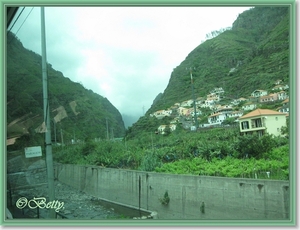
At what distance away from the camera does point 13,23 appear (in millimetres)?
4809

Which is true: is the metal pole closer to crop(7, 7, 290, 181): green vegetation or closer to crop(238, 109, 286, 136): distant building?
crop(7, 7, 290, 181): green vegetation

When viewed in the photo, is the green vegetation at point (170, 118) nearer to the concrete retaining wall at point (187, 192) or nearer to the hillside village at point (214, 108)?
the hillside village at point (214, 108)

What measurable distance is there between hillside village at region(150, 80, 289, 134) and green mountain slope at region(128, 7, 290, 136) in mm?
88

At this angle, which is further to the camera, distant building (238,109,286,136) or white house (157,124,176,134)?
white house (157,124,176,134)

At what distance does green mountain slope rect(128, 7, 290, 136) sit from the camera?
491 cm

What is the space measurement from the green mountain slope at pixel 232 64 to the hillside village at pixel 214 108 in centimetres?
9

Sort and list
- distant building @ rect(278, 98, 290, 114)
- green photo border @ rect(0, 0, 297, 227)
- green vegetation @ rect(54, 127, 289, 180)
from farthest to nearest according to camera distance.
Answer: green vegetation @ rect(54, 127, 289, 180), distant building @ rect(278, 98, 290, 114), green photo border @ rect(0, 0, 297, 227)

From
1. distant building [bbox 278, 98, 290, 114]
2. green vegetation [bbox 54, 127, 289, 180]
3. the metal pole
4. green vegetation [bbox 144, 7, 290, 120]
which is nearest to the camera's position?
distant building [bbox 278, 98, 290, 114]

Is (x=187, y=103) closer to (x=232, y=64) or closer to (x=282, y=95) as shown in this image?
(x=232, y=64)

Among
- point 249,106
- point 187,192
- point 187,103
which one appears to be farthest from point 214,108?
point 187,192

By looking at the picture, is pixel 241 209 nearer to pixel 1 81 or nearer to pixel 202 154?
pixel 202 154

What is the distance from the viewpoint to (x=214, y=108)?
5344mm

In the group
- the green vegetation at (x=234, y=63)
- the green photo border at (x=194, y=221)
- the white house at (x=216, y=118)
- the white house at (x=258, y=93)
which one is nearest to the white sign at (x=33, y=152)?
the green photo border at (x=194, y=221)

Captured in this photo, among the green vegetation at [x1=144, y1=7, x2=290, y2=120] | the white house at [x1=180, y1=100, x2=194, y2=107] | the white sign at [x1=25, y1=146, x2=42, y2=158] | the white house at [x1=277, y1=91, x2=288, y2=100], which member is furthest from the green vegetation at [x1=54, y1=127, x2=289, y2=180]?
the white house at [x1=277, y1=91, x2=288, y2=100]
